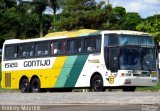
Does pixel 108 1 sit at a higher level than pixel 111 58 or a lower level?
higher

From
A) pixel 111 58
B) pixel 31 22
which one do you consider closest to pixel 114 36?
pixel 111 58

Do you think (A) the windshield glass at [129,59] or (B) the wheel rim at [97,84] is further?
(B) the wheel rim at [97,84]

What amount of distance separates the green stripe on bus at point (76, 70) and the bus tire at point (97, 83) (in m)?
1.11

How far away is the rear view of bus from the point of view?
29.3m

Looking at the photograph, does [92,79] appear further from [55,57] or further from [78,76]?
[55,57]

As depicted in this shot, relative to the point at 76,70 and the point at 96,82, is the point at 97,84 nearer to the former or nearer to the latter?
→ the point at 96,82

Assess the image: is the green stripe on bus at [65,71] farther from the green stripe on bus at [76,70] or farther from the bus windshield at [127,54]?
the bus windshield at [127,54]

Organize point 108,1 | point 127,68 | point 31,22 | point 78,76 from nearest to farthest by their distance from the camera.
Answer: point 127,68
point 78,76
point 108,1
point 31,22

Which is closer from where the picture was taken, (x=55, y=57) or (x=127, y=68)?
(x=127, y=68)

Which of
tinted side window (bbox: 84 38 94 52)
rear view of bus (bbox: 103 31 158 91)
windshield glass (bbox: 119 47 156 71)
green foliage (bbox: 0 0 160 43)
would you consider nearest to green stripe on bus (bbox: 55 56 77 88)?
tinted side window (bbox: 84 38 94 52)

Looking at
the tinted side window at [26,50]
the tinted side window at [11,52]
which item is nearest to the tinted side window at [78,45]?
the tinted side window at [26,50]

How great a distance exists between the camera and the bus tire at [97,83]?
29.8 meters

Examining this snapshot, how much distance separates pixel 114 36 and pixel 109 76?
82.0 inches

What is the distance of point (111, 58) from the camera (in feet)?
97.5
